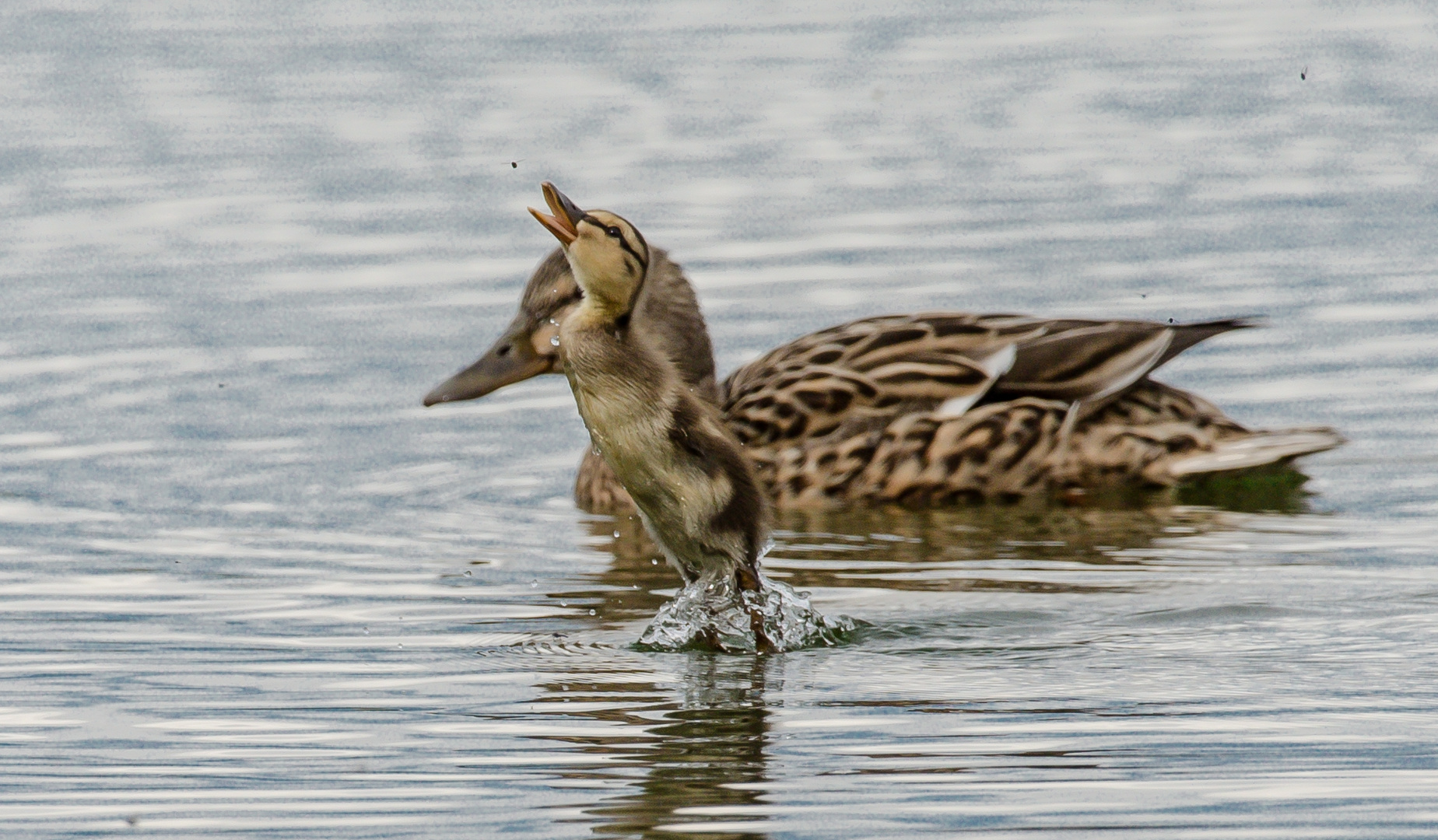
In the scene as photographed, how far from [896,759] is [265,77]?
11.7m

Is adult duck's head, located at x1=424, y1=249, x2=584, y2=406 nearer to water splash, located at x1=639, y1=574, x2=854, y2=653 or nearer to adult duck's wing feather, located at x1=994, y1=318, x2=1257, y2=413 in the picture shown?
adult duck's wing feather, located at x1=994, y1=318, x2=1257, y2=413

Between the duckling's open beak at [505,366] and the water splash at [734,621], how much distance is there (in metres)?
2.52

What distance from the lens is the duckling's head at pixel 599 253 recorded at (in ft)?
21.1

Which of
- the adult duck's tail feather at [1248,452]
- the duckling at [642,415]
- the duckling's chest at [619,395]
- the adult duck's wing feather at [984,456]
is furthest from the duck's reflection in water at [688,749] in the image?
the adult duck's tail feather at [1248,452]

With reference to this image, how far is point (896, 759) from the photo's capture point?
5.55 meters

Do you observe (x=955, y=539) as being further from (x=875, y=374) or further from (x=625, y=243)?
(x=625, y=243)

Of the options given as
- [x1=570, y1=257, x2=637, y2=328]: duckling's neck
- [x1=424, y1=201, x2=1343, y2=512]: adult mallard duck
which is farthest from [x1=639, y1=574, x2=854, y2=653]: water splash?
[x1=424, y1=201, x2=1343, y2=512]: adult mallard duck

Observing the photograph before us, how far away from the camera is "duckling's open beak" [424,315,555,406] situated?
9.37 m

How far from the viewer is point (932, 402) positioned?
31.0 ft

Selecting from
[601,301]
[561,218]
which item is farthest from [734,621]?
[561,218]

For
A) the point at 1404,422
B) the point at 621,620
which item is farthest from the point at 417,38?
the point at 621,620

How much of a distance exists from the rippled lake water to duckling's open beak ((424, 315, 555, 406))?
1.10 feet

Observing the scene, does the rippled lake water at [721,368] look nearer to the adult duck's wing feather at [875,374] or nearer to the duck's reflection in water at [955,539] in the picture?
the duck's reflection in water at [955,539]

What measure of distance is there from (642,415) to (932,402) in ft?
10.0
